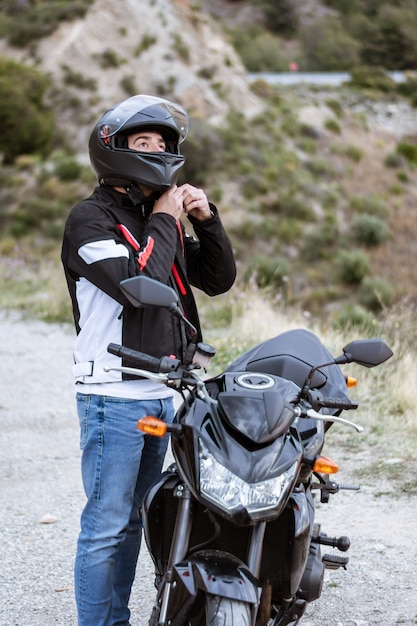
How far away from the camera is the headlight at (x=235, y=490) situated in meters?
2.35

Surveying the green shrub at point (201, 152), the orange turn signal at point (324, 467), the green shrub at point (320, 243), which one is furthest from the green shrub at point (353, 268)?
the orange turn signal at point (324, 467)

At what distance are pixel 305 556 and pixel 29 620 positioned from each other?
154cm

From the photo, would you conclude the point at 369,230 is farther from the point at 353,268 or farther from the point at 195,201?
the point at 195,201

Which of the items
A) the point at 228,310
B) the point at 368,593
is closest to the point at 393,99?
the point at 228,310

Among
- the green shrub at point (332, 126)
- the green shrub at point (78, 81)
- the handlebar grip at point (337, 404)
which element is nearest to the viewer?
the handlebar grip at point (337, 404)

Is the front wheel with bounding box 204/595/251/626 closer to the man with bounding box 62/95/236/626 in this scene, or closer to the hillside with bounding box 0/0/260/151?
the man with bounding box 62/95/236/626

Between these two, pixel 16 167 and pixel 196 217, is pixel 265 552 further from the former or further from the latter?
pixel 16 167

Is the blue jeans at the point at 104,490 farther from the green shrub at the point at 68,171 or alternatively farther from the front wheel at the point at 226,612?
the green shrub at the point at 68,171

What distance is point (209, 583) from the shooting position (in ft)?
7.77

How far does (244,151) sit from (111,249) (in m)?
32.1

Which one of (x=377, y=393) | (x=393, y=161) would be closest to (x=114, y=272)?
(x=377, y=393)

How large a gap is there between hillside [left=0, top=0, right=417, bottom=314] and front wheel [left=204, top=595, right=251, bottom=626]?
2206 centimetres

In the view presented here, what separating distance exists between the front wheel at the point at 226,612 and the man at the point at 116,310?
601mm

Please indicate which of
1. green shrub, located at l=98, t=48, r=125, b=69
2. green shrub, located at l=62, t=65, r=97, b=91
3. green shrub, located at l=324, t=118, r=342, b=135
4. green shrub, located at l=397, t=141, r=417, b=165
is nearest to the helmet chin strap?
green shrub, located at l=62, t=65, r=97, b=91
